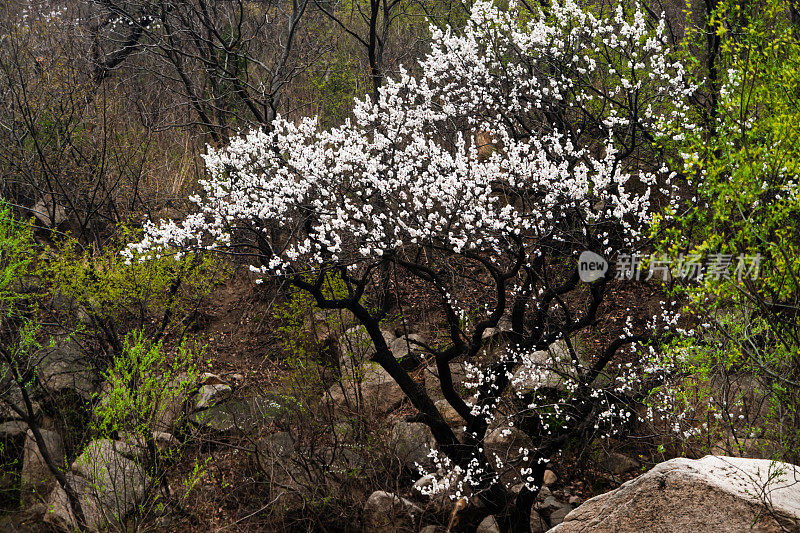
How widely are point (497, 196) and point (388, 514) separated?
4422mm

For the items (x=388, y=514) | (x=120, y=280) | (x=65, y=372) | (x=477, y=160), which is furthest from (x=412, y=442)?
(x=65, y=372)

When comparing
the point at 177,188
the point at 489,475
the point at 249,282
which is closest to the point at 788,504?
the point at 489,475

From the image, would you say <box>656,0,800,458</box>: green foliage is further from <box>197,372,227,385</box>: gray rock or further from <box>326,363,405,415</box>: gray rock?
<box>197,372,227,385</box>: gray rock

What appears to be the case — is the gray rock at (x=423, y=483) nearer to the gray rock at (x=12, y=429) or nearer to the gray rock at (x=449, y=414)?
the gray rock at (x=449, y=414)

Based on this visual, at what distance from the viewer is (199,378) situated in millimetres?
11789

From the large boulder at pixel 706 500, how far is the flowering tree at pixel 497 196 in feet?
9.02

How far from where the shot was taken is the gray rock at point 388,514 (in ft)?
28.0

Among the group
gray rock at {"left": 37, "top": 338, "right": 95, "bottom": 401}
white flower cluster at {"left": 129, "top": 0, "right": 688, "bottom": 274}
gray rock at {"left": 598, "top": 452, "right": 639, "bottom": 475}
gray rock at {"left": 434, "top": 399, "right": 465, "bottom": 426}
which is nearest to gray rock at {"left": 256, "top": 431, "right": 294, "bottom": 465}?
gray rock at {"left": 434, "top": 399, "right": 465, "bottom": 426}

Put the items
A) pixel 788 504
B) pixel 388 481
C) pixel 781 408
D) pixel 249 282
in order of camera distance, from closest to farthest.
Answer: pixel 788 504
pixel 781 408
pixel 388 481
pixel 249 282

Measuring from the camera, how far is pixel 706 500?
4.73 meters

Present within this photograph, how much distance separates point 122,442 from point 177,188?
5.65 meters

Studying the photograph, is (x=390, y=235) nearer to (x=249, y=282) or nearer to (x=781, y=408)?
(x=781, y=408)

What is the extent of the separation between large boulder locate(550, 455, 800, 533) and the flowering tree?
2.75 meters

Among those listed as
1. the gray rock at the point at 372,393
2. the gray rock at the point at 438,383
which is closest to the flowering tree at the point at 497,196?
the gray rock at the point at 438,383
